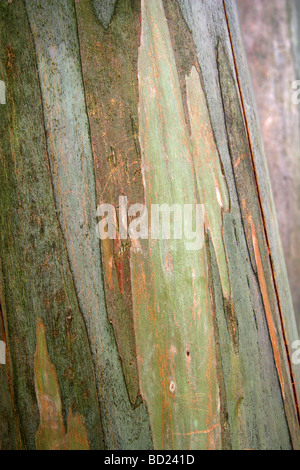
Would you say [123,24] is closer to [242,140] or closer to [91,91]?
[91,91]

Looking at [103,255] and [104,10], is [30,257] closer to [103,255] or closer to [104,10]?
[103,255]

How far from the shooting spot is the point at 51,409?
51 centimetres

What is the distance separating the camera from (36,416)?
0.52 meters

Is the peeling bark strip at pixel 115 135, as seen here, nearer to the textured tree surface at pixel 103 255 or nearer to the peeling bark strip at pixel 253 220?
the textured tree surface at pixel 103 255

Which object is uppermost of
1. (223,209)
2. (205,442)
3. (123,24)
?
(123,24)

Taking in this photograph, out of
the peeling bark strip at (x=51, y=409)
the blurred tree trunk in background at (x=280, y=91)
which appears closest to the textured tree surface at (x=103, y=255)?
the peeling bark strip at (x=51, y=409)

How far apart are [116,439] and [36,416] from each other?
101 millimetres

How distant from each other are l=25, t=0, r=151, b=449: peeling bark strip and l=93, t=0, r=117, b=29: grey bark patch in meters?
0.03

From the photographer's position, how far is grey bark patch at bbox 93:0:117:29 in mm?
528

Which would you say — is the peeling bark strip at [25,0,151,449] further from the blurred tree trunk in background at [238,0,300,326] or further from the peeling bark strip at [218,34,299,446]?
the blurred tree trunk in background at [238,0,300,326]

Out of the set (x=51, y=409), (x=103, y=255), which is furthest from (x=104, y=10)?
(x=51, y=409)

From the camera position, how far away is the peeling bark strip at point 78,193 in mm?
511

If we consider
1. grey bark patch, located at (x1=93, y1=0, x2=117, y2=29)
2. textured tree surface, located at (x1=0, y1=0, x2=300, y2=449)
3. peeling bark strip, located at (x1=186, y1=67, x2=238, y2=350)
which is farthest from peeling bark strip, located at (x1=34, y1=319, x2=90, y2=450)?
grey bark patch, located at (x1=93, y1=0, x2=117, y2=29)

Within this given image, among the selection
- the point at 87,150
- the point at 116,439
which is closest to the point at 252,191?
the point at 87,150
